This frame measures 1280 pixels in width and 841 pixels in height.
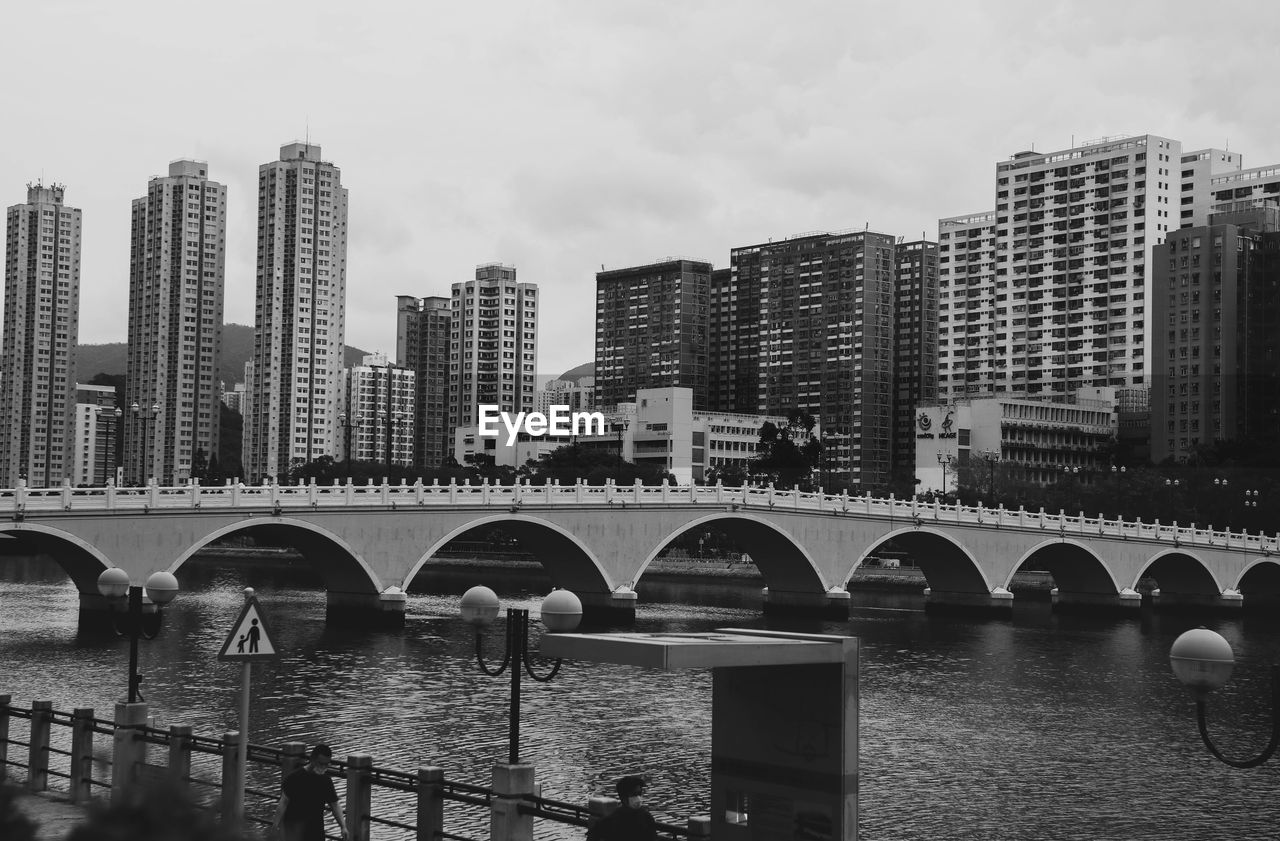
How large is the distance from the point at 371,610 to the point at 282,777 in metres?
40.3

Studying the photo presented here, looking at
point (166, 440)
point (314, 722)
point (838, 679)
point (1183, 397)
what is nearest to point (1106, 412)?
point (1183, 397)

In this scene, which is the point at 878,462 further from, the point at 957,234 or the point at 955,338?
the point at 957,234

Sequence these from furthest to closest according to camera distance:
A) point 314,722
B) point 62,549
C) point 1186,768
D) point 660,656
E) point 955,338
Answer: point 955,338 < point 62,549 < point 314,722 < point 1186,768 < point 660,656

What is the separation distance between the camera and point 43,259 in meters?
163

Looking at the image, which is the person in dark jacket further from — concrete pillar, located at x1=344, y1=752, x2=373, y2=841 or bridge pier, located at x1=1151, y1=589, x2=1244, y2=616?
bridge pier, located at x1=1151, y1=589, x2=1244, y2=616

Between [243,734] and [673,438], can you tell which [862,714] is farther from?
[673,438]

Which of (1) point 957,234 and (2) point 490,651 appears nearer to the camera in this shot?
(2) point 490,651

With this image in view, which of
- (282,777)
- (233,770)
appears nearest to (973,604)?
(282,777)

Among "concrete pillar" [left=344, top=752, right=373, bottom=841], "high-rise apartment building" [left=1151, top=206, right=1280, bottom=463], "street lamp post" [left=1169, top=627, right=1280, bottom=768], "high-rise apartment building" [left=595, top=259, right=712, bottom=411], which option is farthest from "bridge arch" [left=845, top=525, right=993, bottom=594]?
"high-rise apartment building" [left=595, top=259, right=712, bottom=411]

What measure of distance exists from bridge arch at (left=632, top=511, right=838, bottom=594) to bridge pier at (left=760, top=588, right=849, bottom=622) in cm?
34

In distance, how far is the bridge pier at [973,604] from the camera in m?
78.4

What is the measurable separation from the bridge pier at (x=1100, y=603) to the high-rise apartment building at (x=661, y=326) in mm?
103987

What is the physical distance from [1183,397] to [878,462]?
1556 inches

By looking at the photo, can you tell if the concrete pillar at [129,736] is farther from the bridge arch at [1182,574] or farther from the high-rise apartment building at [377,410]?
the high-rise apartment building at [377,410]
